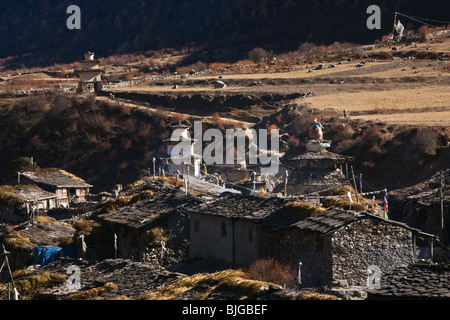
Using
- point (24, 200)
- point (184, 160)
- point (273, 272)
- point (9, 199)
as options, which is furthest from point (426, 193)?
point (9, 199)

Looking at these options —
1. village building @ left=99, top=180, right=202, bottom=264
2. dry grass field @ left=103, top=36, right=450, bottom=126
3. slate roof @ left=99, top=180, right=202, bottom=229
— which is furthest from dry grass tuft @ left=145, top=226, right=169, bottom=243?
dry grass field @ left=103, top=36, right=450, bottom=126

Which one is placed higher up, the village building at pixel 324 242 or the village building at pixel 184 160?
the village building at pixel 324 242

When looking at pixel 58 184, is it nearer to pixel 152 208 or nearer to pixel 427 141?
pixel 427 141

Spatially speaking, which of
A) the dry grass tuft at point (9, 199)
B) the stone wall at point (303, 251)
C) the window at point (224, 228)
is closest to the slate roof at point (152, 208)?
the window at point (224, 228)

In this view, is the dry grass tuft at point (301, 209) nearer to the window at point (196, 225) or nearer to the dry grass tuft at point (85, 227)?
the window at point (196, 225)

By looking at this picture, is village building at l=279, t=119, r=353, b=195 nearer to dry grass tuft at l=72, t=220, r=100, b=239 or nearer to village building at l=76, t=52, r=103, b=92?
dry grass tuft at l=72, t=220, r=100, b=239
